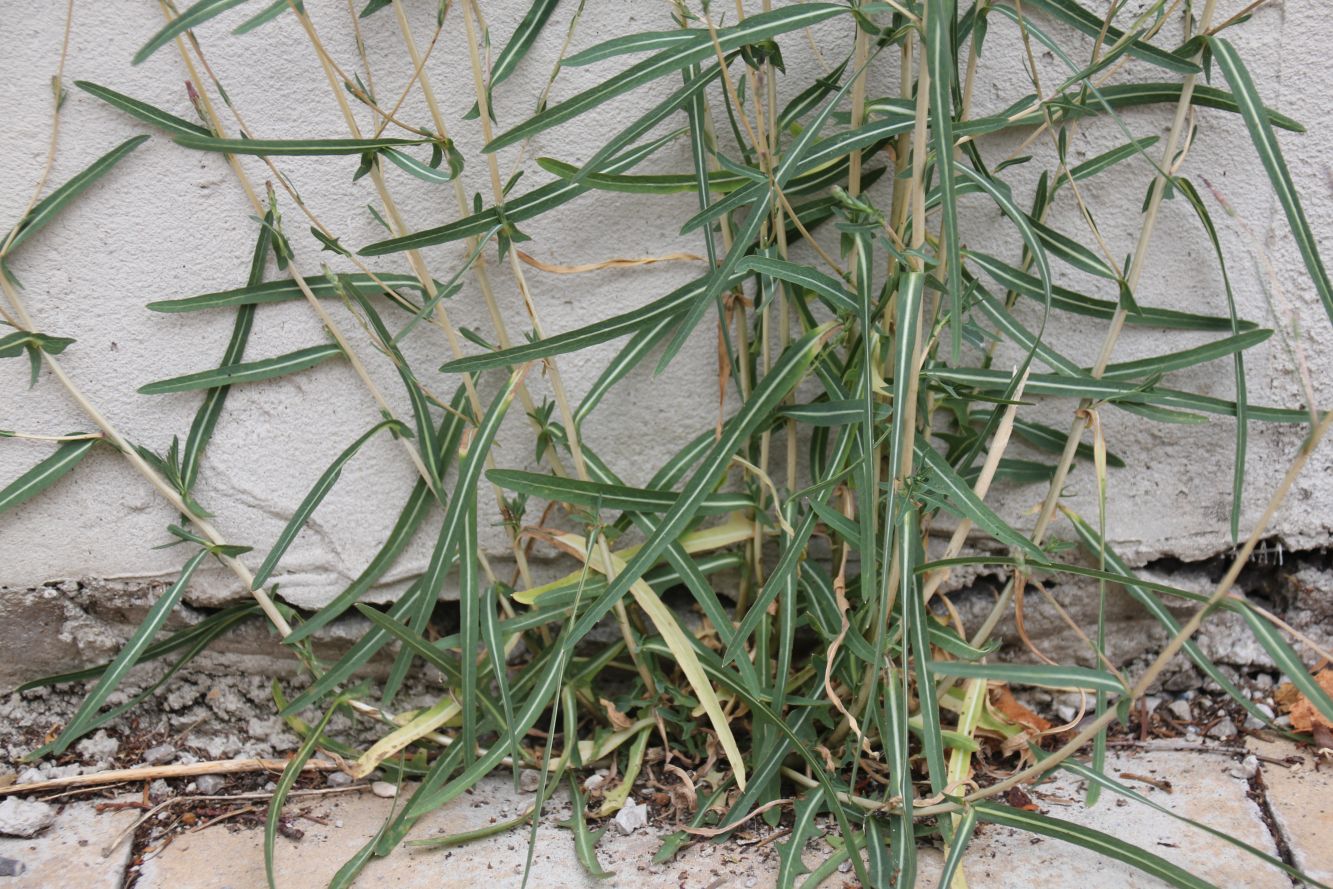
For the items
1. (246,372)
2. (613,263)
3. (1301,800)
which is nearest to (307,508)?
(246,372)

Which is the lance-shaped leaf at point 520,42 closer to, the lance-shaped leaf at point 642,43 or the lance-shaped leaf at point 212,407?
the lance-shaped leaf at point 642,43

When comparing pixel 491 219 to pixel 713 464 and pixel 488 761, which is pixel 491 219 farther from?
pixel 488 761

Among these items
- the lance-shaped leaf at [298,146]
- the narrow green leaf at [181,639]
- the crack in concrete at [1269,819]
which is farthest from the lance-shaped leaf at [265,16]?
the crack in concrete at [1269,819]

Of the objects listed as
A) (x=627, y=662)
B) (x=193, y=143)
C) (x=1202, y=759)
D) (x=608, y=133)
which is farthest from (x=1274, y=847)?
(x=193, y=143)

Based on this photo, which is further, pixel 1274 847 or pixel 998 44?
pixel 998 44

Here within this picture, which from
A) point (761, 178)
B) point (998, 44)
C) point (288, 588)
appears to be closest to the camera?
point (761, 178)

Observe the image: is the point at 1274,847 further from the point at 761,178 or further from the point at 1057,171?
the point at 761,178

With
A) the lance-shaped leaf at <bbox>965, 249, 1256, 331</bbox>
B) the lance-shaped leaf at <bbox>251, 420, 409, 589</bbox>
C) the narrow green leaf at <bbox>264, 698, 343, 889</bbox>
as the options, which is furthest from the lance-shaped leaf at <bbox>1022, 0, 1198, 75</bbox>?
the narrow green leaf at <bbox>264, 698, 343, 889</bbox>
